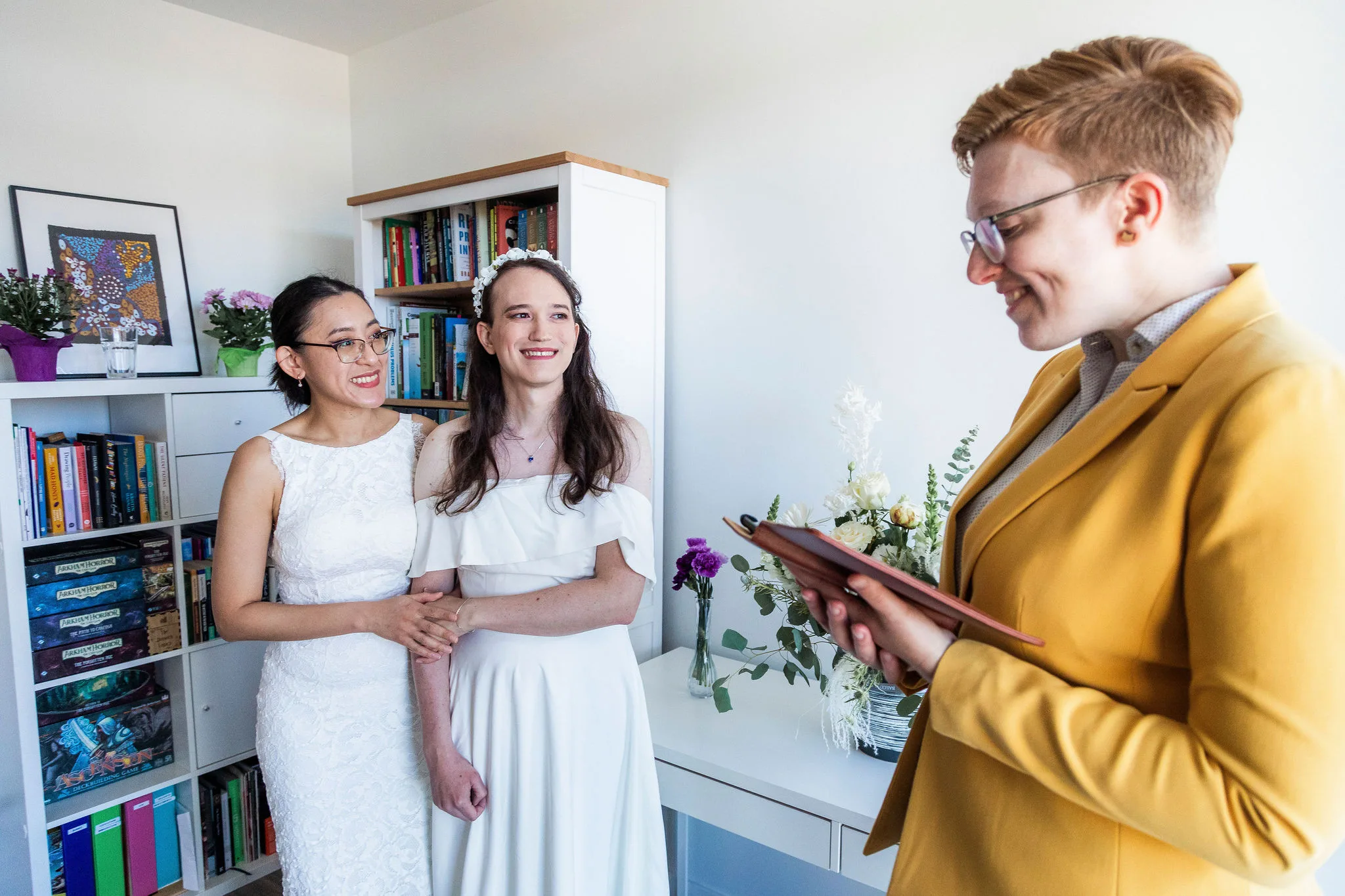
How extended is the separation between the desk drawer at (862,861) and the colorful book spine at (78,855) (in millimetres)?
2179

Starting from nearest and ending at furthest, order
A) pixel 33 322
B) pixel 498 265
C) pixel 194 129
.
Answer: pixel 498 265 < pixel 33 322 < pixel 194 129

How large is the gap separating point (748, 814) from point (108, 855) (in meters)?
1.98

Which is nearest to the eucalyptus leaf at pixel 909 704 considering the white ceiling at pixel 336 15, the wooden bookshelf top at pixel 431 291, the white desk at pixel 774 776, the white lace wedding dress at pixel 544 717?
the white desk at pixel 774 776

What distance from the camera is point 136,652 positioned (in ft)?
7.84

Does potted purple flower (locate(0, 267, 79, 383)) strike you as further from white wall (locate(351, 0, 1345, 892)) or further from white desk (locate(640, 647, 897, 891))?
white desk (locate(640, 647, 897, 891))

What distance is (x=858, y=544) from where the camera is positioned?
5.27ft

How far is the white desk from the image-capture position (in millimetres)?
1599

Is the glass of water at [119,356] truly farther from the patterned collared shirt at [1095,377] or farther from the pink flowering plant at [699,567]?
the patterned collared shirt at [1095,377]

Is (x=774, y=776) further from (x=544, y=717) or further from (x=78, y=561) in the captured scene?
(x=78, y=561)

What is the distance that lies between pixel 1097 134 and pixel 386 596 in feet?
5.11

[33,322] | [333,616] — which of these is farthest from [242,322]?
[333,616]

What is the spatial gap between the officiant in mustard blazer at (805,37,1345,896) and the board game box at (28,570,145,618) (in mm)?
2339

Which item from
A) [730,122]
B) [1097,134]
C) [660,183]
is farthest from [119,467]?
[1097,134]

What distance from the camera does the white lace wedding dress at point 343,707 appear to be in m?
1.67
